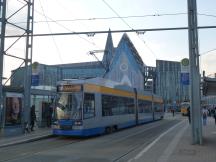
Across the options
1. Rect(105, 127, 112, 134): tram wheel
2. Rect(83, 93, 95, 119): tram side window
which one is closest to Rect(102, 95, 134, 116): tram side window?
Rect(105, 127, 112, 134): tram wheel

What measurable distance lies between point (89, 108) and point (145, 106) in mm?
17130

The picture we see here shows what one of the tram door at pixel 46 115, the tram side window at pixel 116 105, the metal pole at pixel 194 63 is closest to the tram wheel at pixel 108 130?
the tram side window at pixel 116 105

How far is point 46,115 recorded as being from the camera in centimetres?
2977

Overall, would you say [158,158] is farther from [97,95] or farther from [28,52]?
[28,52]

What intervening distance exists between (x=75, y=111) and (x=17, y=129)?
14.2ft

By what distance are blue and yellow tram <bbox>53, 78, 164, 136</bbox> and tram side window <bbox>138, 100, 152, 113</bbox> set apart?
696 cm

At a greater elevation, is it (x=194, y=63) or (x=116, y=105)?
(x=194, y=63)

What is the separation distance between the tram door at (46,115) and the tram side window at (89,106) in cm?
714

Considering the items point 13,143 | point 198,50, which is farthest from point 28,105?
point 198,50

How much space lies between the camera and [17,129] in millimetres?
24219

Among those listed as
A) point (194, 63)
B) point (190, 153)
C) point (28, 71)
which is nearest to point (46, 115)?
A: point (28, 71)

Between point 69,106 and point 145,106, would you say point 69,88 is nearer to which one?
point 69,106

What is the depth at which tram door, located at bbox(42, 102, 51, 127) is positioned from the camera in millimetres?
29422

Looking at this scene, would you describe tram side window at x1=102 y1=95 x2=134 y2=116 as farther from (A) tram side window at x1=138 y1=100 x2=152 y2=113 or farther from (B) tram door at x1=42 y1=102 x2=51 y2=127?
(B) tram door at x1=42 y1=102 x2=51 y2=127
